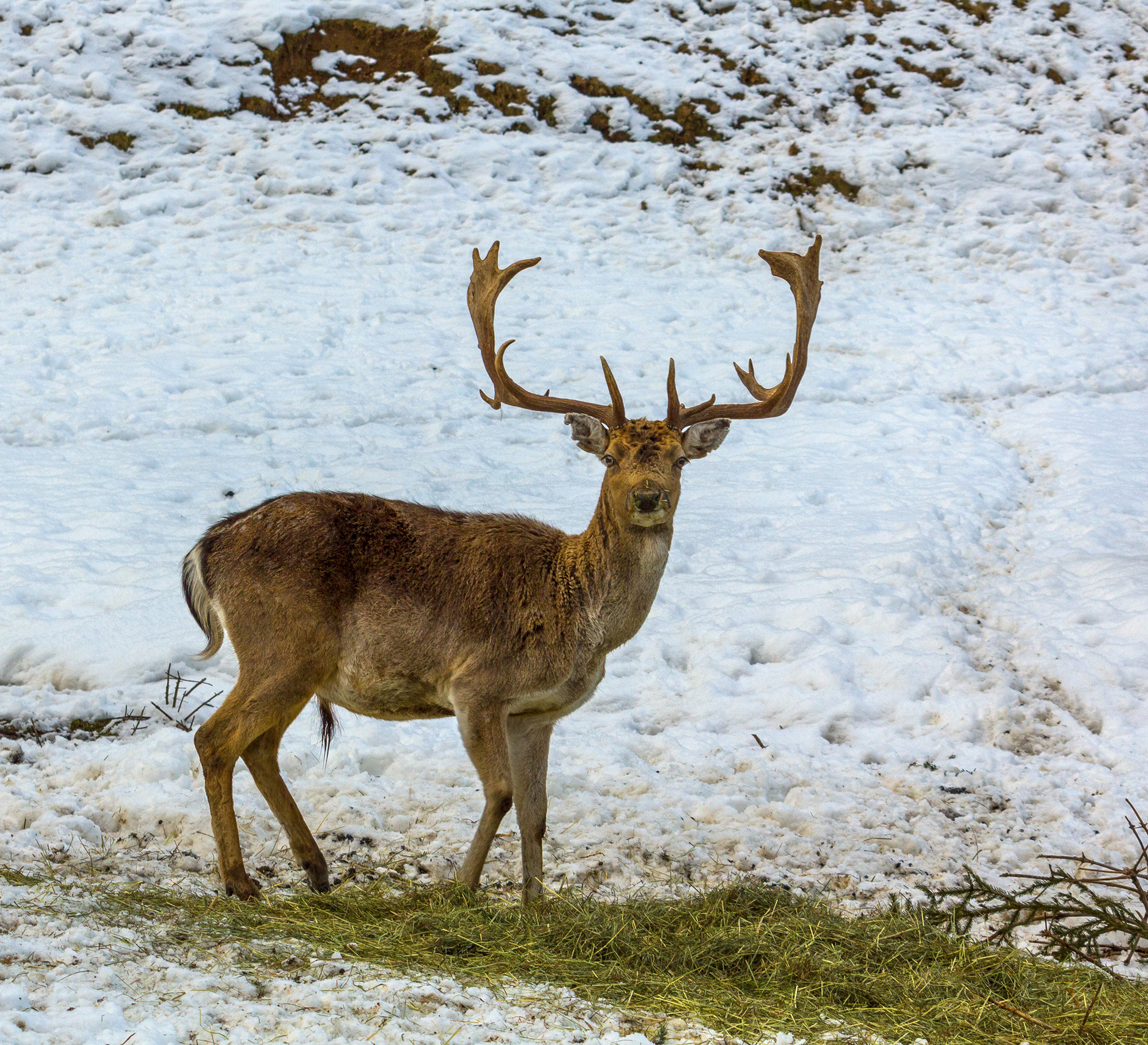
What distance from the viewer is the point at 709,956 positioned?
4848 millimetres

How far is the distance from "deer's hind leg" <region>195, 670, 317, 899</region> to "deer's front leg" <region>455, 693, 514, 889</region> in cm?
86

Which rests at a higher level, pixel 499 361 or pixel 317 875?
pixel 499 361

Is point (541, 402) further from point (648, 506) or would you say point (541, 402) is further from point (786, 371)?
point (786, 371)

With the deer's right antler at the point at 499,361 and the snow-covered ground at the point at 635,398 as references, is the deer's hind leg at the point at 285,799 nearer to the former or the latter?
the snow-covered ground at the point at 635,398

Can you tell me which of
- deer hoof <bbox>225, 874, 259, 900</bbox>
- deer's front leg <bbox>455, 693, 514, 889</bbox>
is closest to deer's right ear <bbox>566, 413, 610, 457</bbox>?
deer's front leg <bbox>455, 693, 514, 889</bbox>

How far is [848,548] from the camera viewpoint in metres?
10.3

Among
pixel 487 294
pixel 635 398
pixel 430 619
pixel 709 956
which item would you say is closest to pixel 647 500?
pixel 430 619

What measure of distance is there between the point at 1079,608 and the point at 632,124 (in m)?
11.3

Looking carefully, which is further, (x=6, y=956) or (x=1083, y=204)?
(x=1083, y=204)

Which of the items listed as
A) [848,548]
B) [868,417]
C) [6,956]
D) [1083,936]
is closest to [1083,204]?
[868,417]

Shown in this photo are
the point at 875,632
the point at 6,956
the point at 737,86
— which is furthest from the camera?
the point at 737,86

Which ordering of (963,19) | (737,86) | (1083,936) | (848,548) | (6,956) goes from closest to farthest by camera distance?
(6,956), (1083,936), (848,548), (737,86), (963,19)

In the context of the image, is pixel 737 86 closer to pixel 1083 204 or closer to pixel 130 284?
pixel 1083 204

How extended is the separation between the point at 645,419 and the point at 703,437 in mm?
352
